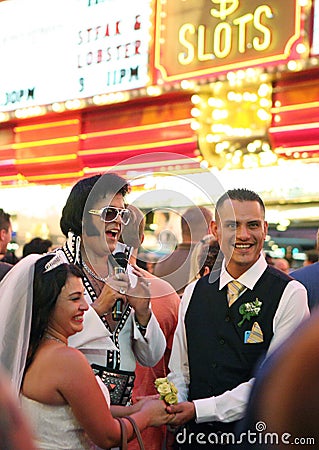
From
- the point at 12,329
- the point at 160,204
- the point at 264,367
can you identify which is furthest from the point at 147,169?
the point at 264,367

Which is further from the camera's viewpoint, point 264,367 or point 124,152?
point 124,152

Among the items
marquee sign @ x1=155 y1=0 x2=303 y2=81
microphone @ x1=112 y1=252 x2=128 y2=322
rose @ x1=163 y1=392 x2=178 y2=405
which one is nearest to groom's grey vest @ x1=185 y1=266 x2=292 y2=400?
rose @ x1=163 y1=392 x2=178 y2=405

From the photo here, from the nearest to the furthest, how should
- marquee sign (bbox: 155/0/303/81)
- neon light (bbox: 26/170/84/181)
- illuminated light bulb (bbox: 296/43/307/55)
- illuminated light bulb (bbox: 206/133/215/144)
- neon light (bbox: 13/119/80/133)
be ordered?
illuminated light bulb (bbox: 296/43/307/55)
marquee sign (bbox: 155/0/303/81)
illuminated light bulb (bbox: 206/133/215/144)
neon light (bbox: 13/119/80/133)
neon light (bbox: 26/170/84/181)

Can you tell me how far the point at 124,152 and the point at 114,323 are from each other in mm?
5315

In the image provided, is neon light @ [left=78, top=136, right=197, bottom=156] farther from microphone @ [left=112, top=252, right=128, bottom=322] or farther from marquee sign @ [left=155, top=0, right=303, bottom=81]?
microphone @ [left=112, top=252, right=128, bottom=322]

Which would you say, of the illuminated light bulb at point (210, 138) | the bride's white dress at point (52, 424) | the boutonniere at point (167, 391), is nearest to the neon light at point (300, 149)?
the illuminated light bulb at point (210, 138)

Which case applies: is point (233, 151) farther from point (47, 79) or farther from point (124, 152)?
point (47, 79)

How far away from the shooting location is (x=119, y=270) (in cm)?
289

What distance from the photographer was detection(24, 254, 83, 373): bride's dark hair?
2625mm

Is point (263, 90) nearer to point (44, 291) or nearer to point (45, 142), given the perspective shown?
point (45, 142)

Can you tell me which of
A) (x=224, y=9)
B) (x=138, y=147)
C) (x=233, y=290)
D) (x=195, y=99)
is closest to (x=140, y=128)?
(x=138, y=147)

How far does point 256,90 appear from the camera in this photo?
275 inches

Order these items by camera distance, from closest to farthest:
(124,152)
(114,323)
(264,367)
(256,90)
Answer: (264,367)
(114,323)
(256,90)
(124,152)

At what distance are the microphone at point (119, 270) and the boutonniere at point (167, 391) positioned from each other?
1.01 feet
